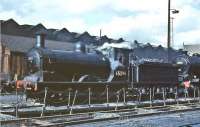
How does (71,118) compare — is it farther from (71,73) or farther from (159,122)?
(71,73)

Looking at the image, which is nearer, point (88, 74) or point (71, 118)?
point (71, 118)

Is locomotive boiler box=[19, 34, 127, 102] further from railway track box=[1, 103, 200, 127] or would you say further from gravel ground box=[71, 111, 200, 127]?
gravel ground box=[71, 111, 200, 127]

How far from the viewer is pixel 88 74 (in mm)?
22641

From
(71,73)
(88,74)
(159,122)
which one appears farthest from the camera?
(88,74)

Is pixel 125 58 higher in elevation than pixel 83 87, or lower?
higher

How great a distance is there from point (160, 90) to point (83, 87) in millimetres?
6767

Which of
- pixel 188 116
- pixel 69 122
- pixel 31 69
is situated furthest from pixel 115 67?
pixel 69 122

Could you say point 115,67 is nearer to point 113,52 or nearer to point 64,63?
point 113,52

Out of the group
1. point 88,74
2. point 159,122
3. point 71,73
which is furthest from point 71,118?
point 88,74

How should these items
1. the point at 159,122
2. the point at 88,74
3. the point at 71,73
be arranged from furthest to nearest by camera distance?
the point at 88,74 < the point at 71,73 < the point at 159,122

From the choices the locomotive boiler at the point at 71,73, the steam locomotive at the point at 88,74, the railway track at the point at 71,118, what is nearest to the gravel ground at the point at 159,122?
the railway track at the point at 71,118

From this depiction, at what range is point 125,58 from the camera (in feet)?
79.4

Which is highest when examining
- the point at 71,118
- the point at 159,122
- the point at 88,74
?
the point at 88,74

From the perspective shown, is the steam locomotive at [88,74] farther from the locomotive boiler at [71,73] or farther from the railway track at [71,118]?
the railway track at [71,118]
